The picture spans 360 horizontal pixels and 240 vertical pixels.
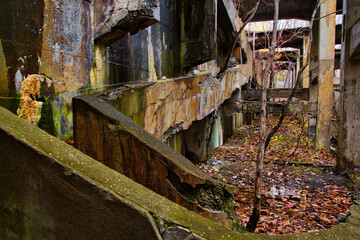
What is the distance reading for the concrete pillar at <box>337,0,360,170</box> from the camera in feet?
23.2

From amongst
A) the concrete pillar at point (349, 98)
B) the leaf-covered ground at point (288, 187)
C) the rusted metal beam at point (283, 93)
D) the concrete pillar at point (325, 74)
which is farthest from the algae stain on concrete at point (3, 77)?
the rusted metal beam at point (283, 93)

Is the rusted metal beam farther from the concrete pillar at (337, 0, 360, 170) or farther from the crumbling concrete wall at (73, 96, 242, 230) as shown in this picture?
the crumbling concrete wall at (73, 96, 242, 230)

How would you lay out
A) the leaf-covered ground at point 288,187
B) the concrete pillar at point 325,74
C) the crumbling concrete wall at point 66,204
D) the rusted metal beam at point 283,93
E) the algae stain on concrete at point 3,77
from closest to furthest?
the crumbling concrete wall at point 66,204 < the algae stain on concrete at point 3,77 < the leaf-covered ground at point 288,187 < the concrete pillar at point 325,74 < the rusted metal beam at point 283,93

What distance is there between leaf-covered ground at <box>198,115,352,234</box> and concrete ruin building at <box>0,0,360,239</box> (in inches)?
82.5

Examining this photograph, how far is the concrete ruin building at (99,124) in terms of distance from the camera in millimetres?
1692

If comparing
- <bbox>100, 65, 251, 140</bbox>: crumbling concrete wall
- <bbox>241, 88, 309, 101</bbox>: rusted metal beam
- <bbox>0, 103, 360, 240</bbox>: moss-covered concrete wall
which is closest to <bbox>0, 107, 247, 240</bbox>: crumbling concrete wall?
<bbox>0, 103, 360, 240</bbox>: moss-covered concrete wall

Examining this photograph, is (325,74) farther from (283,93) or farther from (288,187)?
(288,187)

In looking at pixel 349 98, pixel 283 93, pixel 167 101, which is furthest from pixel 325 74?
pixel 167 101

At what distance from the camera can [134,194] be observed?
5.78 ft

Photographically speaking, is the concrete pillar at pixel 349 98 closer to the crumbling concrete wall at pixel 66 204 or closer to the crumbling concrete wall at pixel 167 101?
the crumbling concrete wall at pixel 167 101

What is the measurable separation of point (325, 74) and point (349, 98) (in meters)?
4.65

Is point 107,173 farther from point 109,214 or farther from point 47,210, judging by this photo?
point 47,210

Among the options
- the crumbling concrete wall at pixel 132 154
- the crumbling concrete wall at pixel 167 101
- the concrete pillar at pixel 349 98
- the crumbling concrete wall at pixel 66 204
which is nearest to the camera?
the crumbling concrete wall at pixel 66 204

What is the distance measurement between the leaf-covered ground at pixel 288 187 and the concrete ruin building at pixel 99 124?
209 cm
